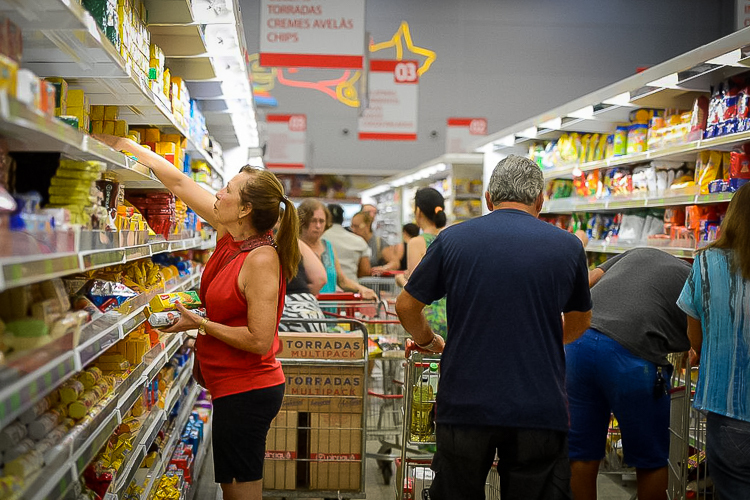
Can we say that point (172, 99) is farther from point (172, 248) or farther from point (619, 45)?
point (619, 45)

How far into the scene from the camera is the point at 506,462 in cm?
254

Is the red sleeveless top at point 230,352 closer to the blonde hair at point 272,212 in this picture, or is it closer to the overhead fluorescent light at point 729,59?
the blonde hair at point 272,212

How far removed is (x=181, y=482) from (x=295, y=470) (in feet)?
1.93

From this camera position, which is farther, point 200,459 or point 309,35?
point 309,35

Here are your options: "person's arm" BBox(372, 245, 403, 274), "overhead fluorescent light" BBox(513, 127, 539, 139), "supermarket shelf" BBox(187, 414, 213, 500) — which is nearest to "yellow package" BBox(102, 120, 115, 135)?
"supermarket shelf" BBox(187, 414, 213, 500)

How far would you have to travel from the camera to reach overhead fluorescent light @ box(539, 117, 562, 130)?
6.26 m

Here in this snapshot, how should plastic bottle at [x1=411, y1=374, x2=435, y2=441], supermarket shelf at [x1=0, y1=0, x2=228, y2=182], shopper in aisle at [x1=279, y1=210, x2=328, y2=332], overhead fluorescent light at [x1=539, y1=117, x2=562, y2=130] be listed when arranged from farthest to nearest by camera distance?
overhead fluorescent light at [x1=539, y1=117, x2=562, y2=130] → shopper in aisle at [x1=279, y1=210, x2=328, y2=332] → plastic bottle at [x1=411, y1=374, x2=435, y2=441] → supermarket shelf at [x1=0, y1=0, x2=228, y2=182]

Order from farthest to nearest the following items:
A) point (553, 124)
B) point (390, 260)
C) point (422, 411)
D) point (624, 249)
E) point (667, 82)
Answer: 1. point (390, 260)
2. point (553, 124)
3. point (624, 249)
4. point (667, 82)
5. point (422, 411)

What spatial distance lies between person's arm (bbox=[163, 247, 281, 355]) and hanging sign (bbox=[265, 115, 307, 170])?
1295 cm

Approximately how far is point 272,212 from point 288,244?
0.13 m

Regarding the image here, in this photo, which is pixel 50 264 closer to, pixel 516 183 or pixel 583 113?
pixel 516 183

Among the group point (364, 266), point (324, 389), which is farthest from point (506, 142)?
point (324, 389)

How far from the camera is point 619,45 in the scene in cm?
1653

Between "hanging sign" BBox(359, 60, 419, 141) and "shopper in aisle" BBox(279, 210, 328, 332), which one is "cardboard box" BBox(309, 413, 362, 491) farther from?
"hanging sign" BBox(359, 60, 419, 141)
